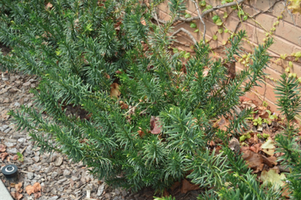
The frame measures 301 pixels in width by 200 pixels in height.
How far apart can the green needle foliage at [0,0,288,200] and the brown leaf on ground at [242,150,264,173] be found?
323 millimetres

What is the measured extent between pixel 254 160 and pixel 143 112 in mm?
1060

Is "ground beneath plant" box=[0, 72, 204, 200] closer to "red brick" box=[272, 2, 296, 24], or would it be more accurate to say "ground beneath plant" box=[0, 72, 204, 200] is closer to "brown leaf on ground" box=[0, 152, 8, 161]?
"brown leaf on ground" box=[0, 152, 8, 161]

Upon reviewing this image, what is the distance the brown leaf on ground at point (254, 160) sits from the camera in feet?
8.47

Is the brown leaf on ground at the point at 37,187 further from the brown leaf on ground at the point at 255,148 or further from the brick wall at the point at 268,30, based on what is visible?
the brick wall at the point at 268,30

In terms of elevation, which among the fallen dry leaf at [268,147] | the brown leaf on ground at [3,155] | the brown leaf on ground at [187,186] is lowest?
the brown leaf on ground at [3,155]

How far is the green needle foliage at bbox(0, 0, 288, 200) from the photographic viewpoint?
1.72 metres

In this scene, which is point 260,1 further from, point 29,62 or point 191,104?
point 29,62

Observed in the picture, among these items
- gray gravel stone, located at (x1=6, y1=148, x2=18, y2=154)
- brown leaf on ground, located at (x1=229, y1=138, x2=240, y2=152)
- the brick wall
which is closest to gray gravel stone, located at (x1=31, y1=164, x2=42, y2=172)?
gray gravel stone, located at (x1=6, y1=148, x2=18, y2=154)

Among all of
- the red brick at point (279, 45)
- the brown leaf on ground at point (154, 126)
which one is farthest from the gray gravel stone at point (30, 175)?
the red brick at point (279, 45)

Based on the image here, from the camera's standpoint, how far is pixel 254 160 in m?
2.62

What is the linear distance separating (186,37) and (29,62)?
5.76 feet

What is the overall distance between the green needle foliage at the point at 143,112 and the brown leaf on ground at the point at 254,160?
0.32 meters

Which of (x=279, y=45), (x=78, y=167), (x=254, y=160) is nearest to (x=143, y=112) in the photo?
(x=78, y=167)

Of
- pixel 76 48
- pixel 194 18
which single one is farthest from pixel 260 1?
pixel 76 48
